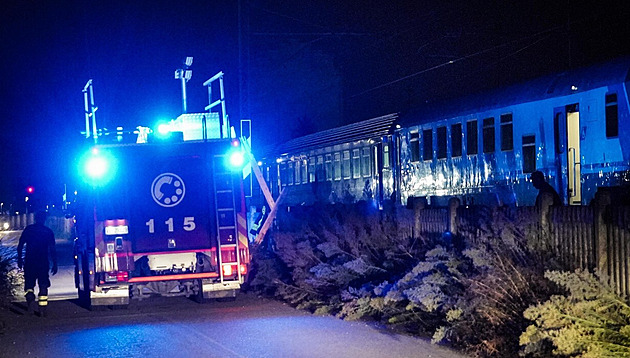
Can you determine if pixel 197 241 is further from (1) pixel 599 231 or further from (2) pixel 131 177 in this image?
(1) pixel 599 231

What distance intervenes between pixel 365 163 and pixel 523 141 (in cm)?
900

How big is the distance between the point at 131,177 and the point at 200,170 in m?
1.12

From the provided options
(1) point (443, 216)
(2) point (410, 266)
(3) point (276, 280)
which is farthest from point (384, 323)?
(3) point (276, 280)

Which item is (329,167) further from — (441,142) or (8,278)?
(8,278)

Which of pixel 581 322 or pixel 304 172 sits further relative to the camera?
pixel 304 172

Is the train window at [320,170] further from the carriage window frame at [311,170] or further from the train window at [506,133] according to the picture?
the train window at [506,133]

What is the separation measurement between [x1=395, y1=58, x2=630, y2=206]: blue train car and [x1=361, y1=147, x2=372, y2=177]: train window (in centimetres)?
202

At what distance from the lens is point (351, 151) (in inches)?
1176

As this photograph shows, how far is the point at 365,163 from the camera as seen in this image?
94.7 feet

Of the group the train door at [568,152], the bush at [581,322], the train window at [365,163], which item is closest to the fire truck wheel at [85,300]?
the bush at [581,322]

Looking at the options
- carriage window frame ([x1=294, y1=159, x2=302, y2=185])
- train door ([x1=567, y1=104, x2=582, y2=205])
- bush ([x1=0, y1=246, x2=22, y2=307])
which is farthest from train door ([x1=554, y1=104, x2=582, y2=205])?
carriage window frame ([x1=294, y1=159, x2=302, y2=185])

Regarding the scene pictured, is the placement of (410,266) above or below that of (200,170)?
below

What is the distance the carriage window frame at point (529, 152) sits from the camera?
65.7ft

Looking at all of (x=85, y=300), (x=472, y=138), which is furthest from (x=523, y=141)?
(x=85, y=300)
